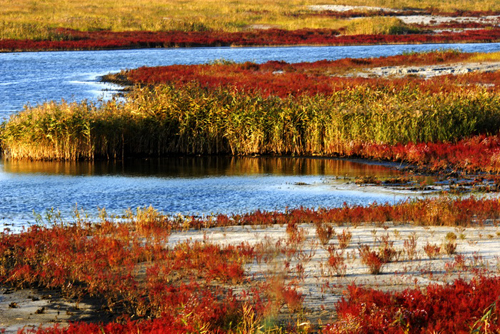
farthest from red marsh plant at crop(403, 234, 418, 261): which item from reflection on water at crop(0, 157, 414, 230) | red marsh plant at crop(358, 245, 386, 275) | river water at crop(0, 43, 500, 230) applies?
river water at crop(0, 43, 500, 230)

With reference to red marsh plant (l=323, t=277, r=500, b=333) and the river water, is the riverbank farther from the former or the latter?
the river water

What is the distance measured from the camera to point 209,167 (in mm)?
21062

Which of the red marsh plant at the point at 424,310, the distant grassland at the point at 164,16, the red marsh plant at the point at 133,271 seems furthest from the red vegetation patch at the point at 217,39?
the red marsh plant at the point at 424,310

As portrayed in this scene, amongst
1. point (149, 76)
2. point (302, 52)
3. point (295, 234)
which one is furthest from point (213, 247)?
point (302, 52)

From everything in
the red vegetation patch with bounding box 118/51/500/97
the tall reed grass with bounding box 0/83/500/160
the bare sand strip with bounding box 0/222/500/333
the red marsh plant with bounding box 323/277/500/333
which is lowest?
the bare sand strip with bounding box 0/222/500/333

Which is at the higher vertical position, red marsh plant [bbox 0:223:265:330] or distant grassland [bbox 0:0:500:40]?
distant grassland [bbox 0:0:500:40]

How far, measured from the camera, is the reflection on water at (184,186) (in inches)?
599

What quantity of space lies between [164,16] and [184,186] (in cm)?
8072

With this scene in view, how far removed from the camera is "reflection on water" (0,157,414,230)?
599 inches

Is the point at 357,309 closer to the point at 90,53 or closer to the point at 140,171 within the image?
the point at 140,171

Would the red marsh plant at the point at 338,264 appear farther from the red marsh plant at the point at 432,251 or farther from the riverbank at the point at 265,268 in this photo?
the red marsh plant at the point at 432,251

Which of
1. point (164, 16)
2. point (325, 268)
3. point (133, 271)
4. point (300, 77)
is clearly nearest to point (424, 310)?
point (325, 268)

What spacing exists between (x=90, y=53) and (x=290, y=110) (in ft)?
147

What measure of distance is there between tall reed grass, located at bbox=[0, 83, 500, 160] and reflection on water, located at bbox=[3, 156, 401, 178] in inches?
25.4
